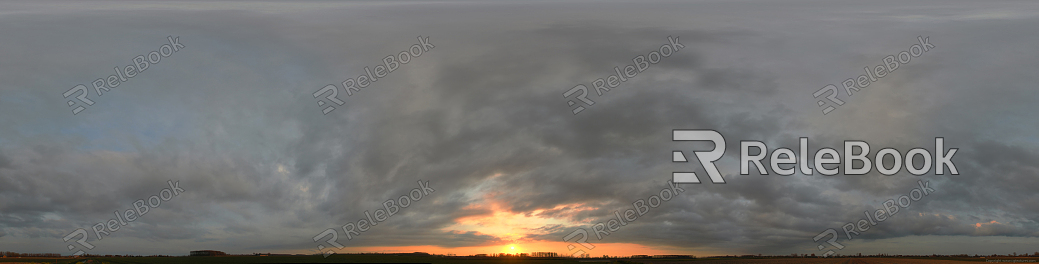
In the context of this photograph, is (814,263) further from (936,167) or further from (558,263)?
(936,167)

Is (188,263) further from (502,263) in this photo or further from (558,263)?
(558,263)

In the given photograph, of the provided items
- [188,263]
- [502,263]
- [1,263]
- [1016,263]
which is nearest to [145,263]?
[188,263]

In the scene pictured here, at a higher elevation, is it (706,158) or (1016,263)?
(706,158)

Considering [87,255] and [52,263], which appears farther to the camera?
[87,255]

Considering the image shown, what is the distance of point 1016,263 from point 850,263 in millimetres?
39545

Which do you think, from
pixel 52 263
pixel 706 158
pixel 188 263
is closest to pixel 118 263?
pixel 52 263

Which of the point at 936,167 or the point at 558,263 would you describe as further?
the point at 558,263

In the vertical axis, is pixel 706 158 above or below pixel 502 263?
above

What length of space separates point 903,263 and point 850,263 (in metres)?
33.3

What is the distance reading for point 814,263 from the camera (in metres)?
154

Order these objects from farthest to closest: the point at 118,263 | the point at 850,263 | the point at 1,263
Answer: the point at 850,263, the point at 118,263, the point at 1,263

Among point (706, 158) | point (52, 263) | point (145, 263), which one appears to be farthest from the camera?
point (145, 263)

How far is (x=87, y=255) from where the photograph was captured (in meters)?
171

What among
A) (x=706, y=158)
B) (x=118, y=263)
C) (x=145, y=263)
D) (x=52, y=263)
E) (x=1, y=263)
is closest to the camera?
(x=706, y=158)
